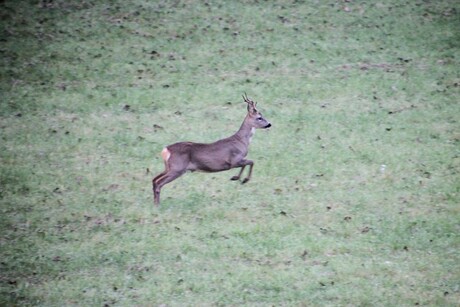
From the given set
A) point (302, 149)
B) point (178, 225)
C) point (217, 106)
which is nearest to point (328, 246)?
point (178, 225)

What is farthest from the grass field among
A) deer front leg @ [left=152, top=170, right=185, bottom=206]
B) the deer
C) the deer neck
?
the deer neck

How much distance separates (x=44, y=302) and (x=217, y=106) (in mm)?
6773

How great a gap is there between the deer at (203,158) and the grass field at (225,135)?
39 cm

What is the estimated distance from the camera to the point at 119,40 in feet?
59.2

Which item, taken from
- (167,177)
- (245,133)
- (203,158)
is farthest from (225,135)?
(167,177)

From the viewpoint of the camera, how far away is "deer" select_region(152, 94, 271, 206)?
11.6 m

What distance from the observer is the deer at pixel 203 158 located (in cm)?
1161

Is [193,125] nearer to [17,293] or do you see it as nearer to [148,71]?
[148,71]

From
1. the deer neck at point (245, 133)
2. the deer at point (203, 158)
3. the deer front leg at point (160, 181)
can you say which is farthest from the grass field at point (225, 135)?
the deer neck at point (245, 133)

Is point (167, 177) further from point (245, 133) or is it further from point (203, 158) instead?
point (245, 133)

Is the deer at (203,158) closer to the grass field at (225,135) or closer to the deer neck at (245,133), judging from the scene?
the deer neck at (245,133)

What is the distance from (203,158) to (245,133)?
128 cm

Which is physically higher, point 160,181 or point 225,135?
point 160,181

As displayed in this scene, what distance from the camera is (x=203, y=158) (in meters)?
11.8
